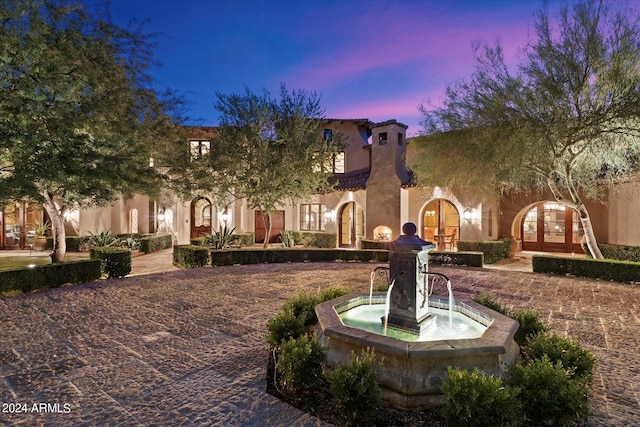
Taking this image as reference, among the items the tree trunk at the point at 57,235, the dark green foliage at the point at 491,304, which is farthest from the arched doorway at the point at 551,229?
the tree trunk at the point at 57,235

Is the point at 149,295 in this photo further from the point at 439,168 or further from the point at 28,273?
the point at 439,168

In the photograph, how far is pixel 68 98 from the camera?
750 cm

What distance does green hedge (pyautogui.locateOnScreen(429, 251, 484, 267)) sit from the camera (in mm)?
12508

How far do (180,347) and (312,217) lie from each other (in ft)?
54.6

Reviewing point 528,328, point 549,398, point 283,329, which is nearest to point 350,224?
point 528,328

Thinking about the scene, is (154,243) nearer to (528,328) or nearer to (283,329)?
(283,329)

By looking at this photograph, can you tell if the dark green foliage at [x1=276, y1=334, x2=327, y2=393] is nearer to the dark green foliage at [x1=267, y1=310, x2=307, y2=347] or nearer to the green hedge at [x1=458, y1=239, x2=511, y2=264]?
the dark green foliage at [x1=267, y1=310, x2=307, y2=347]

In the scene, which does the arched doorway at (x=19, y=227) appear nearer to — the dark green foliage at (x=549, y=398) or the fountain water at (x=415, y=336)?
the fountain water at (x=415, y=336)

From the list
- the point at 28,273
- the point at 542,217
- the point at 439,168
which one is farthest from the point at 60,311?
the point at 542,217

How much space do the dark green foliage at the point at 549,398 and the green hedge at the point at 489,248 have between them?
11.7 meters

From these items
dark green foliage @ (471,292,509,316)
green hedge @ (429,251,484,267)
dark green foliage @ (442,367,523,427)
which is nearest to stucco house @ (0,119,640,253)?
green hedge @ (429,251,484,267)

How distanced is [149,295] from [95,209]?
1396cm

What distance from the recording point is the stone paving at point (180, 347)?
3.26 metres

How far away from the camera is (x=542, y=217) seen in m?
17.2
